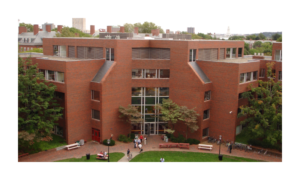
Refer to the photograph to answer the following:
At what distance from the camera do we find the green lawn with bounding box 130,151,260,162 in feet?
99.8

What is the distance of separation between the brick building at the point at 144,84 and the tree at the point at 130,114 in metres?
0.93

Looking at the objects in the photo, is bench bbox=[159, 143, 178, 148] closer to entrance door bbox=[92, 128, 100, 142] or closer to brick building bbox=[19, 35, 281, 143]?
brick building bbox=[19, 35, 281, 143]

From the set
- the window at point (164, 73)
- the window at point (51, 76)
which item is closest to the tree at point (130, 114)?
the window at point (164, 73)

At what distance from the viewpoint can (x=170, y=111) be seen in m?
35.8

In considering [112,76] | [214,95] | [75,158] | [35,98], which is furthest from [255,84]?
[35,98]

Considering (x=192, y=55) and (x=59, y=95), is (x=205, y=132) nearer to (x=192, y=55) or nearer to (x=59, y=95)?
(x=192, y=55)

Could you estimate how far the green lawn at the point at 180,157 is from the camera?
30.4 m

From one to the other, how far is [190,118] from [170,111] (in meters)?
2.76

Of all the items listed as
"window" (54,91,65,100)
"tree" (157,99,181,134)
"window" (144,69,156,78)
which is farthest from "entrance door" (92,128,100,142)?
"window" (144,69,156,78)

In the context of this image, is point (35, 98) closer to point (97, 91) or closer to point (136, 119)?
point (97, 91)

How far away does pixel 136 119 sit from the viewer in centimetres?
3541

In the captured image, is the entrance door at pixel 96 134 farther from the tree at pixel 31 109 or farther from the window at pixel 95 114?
the tree at pixel 31 109

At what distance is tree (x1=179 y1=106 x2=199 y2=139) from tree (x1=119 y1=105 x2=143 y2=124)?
5244 millimetres

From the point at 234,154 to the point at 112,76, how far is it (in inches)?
665
